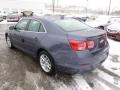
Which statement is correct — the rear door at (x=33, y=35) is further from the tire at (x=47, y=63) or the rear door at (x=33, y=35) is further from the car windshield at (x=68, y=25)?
the car windshield at (x=68, y=25)

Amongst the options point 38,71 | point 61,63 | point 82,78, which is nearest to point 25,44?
point 38,71

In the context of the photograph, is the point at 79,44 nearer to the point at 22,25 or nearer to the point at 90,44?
the point at 90,44

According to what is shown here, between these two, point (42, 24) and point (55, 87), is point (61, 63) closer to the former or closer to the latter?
point (55, 87)

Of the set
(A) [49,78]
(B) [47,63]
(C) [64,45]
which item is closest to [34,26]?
(B) [47,63]

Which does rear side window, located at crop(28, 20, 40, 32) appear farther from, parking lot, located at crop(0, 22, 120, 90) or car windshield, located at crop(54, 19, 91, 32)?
parking lot, located at crop(0, 22, 120, 90)

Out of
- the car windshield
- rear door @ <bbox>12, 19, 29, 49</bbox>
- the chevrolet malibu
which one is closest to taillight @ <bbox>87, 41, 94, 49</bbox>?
the chevrolet malibu

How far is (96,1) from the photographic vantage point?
83.4 meters

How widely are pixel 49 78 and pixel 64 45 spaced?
1.08 metres

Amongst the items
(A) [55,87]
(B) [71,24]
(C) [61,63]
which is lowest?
(A) [55,87]

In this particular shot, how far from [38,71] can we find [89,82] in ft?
4.90

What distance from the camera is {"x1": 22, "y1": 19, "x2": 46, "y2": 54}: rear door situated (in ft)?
14.3

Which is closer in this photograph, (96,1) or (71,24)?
(71,24)

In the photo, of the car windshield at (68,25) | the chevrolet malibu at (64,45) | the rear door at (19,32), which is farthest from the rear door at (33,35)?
the car windshield at (68,25)

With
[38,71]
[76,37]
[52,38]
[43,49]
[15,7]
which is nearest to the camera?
[76,37]
